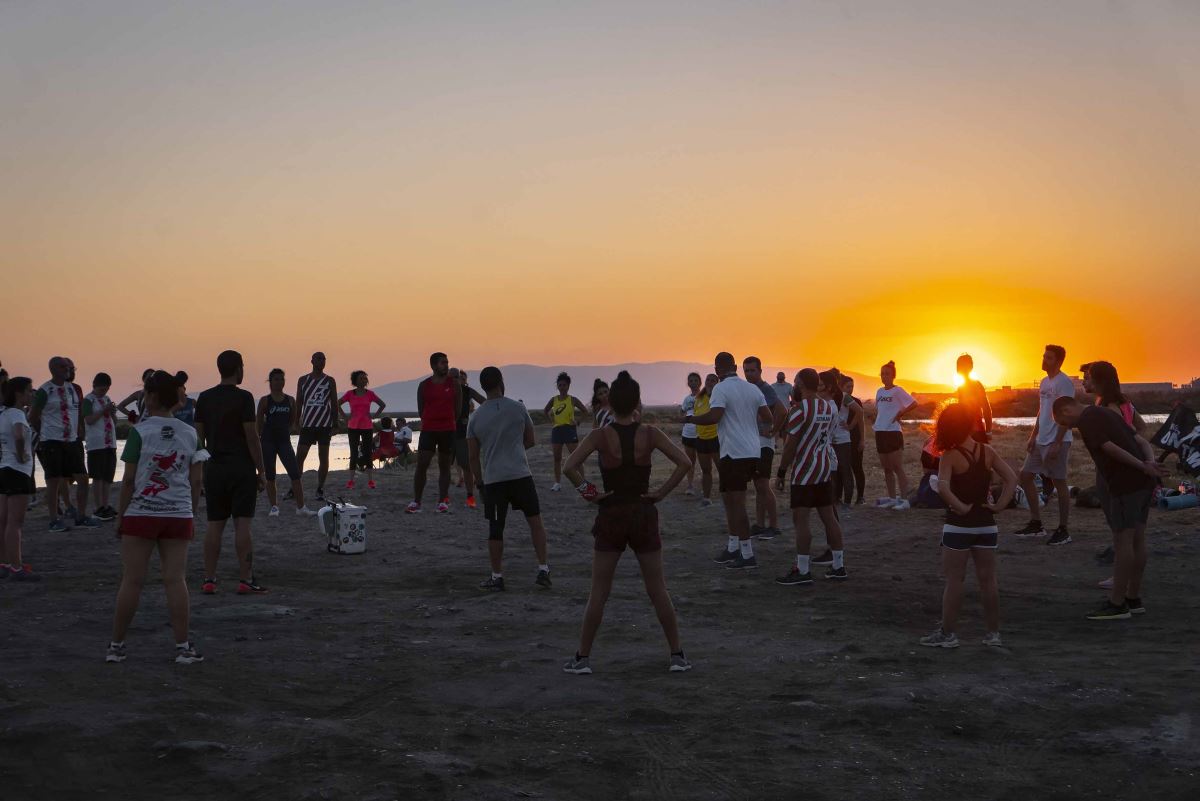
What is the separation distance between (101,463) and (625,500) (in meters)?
10.6

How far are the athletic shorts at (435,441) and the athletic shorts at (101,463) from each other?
13.6ft

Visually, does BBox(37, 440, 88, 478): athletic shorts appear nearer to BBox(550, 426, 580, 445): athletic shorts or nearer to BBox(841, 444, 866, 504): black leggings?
BBox(550, 426, 580, 445): athletic shorts

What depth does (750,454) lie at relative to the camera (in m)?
11.5

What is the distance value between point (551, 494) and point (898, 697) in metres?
14.0

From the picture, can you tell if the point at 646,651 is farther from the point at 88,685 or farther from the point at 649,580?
the point at 88,685

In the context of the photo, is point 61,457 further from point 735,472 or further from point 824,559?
point 824,559

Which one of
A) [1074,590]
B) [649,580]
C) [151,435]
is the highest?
[151,435]

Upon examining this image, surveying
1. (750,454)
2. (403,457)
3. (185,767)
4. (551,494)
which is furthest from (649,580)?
(403,457)

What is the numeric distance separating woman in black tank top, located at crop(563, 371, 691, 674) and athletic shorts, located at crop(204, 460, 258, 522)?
3.79m

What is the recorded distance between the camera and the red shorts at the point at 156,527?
23.1 ft

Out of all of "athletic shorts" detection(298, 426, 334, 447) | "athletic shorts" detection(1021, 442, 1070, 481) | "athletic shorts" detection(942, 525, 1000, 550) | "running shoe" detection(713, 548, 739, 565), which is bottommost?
"running shoe" detection(713, 548, 739, 565)

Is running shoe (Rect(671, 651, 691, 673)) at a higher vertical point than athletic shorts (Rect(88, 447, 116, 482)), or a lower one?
lower

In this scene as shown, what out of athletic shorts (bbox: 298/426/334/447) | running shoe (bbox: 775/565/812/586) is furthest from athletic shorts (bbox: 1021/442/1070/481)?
athletic shorts (bbox: 298/426/334/447)

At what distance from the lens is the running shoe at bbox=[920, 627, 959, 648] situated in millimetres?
7836
